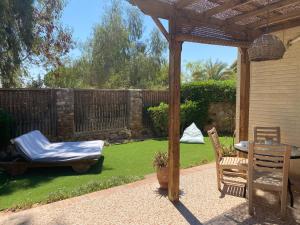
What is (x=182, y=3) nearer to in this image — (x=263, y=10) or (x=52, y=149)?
(x=263, y=10)

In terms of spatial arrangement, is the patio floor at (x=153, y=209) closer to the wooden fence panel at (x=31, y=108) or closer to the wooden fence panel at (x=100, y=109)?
the wooden fence panel at (x=31, y=108)

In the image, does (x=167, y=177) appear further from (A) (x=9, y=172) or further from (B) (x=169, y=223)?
(A) (x=9, y=172)

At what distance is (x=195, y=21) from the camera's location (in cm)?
459

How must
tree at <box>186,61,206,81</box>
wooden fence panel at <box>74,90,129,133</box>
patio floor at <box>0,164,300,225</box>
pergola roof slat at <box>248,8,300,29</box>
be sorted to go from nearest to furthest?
patio floor at <box>0,164,300,225</box> < pergola roof slat at <box>248,8,300,29</box> < wooden fence panel at <box>74,90,129,133</box> < tree at <box>186,61,206,81</box>

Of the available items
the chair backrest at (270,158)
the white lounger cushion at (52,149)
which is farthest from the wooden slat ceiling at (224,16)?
the white lounger cushion at (52,149)

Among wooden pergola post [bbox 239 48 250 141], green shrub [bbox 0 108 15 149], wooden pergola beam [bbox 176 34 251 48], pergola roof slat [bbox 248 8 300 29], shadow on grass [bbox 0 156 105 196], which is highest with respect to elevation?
pergola roof slat [bbox 248 8 300 29]

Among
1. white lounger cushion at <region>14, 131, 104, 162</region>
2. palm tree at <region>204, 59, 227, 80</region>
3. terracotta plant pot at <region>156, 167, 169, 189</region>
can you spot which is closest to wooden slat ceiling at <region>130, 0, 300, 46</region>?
terracotta plant pot at <region>156, 167, 169, 189</region>

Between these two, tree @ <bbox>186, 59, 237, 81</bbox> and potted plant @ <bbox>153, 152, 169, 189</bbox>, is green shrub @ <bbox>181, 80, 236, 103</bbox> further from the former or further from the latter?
tree @ <bbox>186, 59, 237, 81</bbox>

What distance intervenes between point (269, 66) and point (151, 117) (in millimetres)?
5899

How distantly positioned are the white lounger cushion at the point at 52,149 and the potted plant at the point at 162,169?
185 cm

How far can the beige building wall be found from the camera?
5.73 metres

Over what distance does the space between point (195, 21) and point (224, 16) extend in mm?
738

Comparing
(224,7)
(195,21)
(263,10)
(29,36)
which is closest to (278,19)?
(263,10)

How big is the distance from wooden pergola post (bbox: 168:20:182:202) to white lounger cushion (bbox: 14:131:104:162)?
7.84ft
